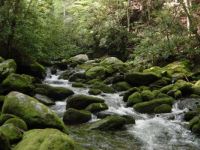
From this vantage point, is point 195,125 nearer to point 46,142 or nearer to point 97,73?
point 46,142

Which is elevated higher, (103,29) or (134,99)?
(103,29)

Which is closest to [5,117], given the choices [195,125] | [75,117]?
[75,117]

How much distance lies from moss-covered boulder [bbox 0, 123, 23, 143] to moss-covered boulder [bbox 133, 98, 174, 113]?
642 centimetres

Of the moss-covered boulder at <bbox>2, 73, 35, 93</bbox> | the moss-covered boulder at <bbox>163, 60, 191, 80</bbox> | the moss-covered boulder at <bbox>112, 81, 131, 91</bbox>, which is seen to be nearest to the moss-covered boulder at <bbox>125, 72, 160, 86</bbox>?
the moss-covered boulder at <bbox>112, 81, 131, 91</bbox>

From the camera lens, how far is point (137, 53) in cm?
2341

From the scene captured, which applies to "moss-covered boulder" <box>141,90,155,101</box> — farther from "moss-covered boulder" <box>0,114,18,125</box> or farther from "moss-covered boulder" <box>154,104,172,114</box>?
"moss-covered boulder" <box>0,114,18,125</box>

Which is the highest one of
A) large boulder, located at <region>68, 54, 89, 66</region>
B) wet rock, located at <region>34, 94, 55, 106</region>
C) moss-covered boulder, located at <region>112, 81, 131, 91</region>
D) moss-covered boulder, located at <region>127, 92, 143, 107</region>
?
wet rock, located at <region>34, 94, 55, 106</region>

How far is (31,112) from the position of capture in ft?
29.8

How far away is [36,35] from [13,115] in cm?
1188

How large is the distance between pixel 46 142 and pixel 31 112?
2265 millimetres

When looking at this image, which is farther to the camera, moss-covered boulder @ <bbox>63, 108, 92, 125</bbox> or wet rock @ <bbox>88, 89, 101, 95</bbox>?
wet rock @ <bbox>88, 89, 101, 95</bbox>

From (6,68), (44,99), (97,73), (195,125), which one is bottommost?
(97,73)

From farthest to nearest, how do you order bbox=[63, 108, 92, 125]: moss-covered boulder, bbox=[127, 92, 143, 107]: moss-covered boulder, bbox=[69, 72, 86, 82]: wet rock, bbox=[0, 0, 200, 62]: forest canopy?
1. bbox=[69, 72, 86, 82]: wet rock
2. bbox=[0, 0, 200, 62]: forest canopy
3. bbox=[127, 92, 143, 107]: moss-covered boulder
4. bbox=[63, 108, 92, 125]: moss-covered boulder

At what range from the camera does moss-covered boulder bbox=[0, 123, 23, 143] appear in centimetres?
756
